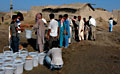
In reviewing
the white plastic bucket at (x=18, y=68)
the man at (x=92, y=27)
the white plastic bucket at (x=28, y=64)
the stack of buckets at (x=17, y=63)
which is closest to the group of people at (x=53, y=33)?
the man at (x=92, y=27)

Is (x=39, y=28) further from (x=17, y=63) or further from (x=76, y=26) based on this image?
(x=76, y=26)

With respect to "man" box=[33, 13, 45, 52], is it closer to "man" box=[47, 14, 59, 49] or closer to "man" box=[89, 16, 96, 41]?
"man" box=[47, 14, 59, 49]

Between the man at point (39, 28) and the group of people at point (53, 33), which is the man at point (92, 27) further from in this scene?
the man at point (39, 28)

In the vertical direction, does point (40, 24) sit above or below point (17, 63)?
above

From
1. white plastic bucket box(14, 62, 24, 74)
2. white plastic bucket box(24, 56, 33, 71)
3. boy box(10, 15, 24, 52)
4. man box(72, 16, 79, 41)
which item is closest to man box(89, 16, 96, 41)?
man box(72, 16, 79, 41)

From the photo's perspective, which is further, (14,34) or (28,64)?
(14,34)

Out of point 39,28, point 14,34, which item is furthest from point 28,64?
point 39,28

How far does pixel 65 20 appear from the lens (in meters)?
7.51

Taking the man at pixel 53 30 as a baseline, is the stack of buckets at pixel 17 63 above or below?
below

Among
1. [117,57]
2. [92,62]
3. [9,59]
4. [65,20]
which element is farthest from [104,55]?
[9,59]

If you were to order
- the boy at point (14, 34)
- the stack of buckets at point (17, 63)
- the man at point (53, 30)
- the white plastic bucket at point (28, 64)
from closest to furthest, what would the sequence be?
the stack of buckets at point (17, 63) → the white plastic bucket at point (28, 64) → the boy at point (14, 34) → the man at point (53, 30)

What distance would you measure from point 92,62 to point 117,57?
1.42m

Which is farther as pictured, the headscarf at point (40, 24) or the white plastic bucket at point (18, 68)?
the headscarf at point (40, 24)

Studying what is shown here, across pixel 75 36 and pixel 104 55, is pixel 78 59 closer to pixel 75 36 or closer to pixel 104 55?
pixel 104 55
